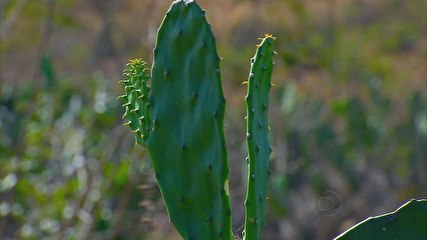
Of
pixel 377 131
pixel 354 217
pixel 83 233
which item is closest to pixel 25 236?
pixel 83 233

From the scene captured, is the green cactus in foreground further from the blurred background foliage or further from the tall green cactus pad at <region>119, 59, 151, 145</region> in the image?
the blurred background foliage

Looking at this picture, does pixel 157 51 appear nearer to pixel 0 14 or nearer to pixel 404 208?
pixel 404 208

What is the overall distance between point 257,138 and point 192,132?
0.51 ft

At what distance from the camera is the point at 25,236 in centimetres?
507

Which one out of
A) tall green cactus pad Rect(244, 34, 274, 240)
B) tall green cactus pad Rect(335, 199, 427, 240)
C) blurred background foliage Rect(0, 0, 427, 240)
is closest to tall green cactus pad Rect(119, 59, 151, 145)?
tall green cactus pad Rect(244, 34, 274, 240)

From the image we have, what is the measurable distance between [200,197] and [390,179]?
5.68m

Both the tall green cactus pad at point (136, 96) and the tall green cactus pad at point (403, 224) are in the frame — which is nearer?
the tall green cactus pad at point (403, 224)

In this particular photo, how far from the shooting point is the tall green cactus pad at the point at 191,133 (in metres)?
1.94

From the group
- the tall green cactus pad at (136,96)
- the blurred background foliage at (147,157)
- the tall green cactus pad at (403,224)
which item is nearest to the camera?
the tall green cactus pad at (403,224)

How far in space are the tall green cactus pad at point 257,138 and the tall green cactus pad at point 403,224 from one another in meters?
0.24

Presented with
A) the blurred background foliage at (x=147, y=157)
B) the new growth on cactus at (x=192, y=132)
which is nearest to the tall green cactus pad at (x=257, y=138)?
the new growth on cactus at (x=192, y=132)

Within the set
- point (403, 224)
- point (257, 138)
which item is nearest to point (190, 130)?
point (257, 138)

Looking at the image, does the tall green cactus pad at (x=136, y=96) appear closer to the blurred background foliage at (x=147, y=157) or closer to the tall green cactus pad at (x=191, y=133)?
the tall green cactus pad at (x=191, y=133)

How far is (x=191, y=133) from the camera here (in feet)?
6.37
